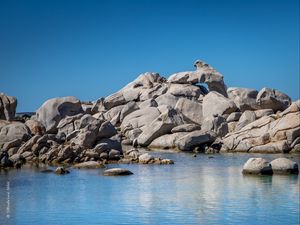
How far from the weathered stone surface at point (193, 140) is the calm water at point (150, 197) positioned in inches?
624

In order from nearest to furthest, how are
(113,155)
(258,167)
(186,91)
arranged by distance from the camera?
(258,167), (113,155), (186,91)

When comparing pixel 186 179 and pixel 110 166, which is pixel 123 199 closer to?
pixel 186 179

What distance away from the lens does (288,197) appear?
1038 inches

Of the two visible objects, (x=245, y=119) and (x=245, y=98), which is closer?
(x=245, y=119)

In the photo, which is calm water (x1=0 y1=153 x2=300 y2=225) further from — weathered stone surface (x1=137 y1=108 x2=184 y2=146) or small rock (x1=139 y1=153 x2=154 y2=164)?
weathered stone surface (x1=137 y1=108 x2=184 y2=146)

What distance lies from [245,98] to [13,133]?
105 feet

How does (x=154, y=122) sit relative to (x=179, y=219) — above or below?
above

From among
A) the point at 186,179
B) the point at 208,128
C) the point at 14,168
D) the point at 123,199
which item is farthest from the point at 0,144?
the point at 208,128

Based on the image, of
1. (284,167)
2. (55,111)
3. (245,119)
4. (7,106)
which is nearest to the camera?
(284,167)

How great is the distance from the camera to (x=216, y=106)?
67.7 m

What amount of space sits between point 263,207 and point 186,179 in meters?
10.9

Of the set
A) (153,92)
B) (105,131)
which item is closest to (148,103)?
(153,92)

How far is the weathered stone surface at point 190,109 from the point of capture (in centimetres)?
6900

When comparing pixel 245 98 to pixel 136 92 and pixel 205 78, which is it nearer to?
pixel 205 78
